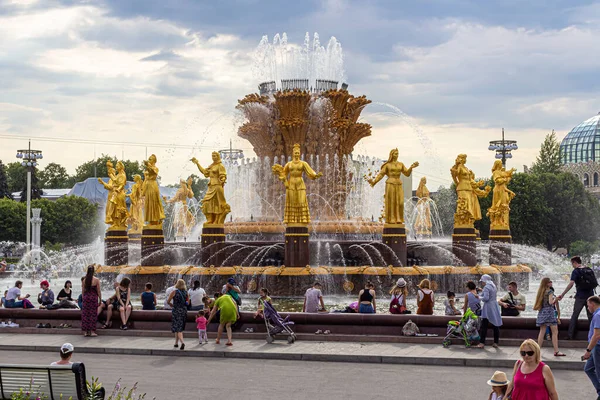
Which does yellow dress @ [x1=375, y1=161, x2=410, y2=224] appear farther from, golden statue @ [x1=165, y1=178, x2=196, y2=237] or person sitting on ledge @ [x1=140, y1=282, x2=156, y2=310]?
golden statue @ [x1=165, y1=178, x2=196, y2=237]

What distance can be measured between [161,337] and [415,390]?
6.43 m

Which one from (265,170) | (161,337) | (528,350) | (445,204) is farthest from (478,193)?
(445,204)

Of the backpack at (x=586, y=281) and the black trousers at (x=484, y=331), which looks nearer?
the backpack at (x=586, y=281)

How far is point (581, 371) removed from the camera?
1224 cm

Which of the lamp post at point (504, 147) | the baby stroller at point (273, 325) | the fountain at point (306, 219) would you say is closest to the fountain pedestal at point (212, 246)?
the fountain at point (306, 219)

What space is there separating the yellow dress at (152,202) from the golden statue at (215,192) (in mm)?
2300

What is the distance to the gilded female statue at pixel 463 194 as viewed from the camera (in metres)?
25.8

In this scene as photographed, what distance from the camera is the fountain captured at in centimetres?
2223

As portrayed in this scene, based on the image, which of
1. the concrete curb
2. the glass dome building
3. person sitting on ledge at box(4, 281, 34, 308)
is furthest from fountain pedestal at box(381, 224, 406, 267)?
the glass dome building

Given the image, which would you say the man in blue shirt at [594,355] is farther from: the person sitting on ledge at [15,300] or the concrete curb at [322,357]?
the person sitting on ledge at [15,300]

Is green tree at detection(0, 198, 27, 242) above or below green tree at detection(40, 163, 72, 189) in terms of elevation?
below

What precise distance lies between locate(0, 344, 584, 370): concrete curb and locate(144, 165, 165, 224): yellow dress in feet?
37.1

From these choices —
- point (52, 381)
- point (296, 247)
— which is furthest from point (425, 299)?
point (52, 381)

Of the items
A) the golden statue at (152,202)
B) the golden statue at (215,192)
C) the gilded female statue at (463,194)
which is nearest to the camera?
the golden statue at (215,192)
